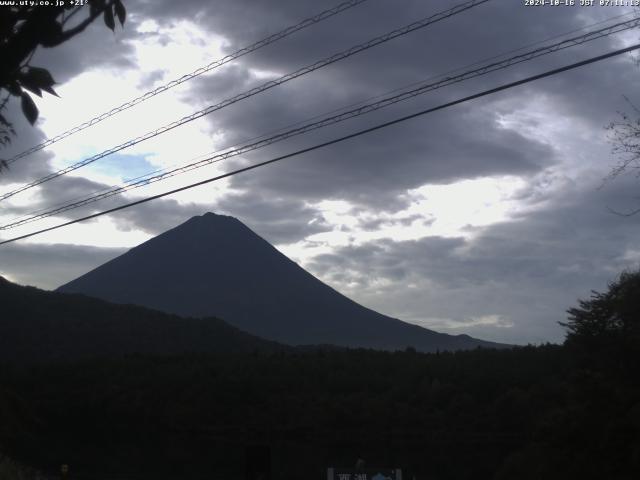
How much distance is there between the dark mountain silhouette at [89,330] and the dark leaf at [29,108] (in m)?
103

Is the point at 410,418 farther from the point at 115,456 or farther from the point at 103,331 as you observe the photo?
the point at 103,331

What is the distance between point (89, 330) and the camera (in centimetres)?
11688

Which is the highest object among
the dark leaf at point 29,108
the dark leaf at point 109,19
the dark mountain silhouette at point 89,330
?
the dark mountain silhouette at point 89,330

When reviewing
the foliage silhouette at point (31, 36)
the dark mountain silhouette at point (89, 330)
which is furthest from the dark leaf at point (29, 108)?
the dark mountain silhouette at point (89, 330)

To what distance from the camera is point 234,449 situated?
2381 inches

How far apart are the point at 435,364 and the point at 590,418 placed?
59.0 metres

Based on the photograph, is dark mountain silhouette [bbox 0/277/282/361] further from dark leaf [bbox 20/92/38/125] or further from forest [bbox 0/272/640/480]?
dark leaf [bbox 20/92/38/125]

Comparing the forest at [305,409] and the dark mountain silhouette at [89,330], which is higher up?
the dark mountain silhouette at [89,330]

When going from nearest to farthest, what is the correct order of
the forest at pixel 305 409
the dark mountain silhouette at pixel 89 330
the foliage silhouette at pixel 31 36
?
the foliage silhouette at pixel 31 36, the forest at pixel 305 409, the dark mountain silhouette at pixel 89 330

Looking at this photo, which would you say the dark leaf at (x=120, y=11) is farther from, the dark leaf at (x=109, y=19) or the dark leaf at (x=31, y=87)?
the dark leaf at (x=31, y=87)

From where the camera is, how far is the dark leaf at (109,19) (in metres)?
4.45

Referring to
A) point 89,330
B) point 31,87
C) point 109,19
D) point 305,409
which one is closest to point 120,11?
point 109,19

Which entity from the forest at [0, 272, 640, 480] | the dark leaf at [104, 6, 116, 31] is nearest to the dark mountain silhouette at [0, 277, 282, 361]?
the forest at [0, 272, 640, 480]

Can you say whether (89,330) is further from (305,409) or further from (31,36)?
(31,36)
